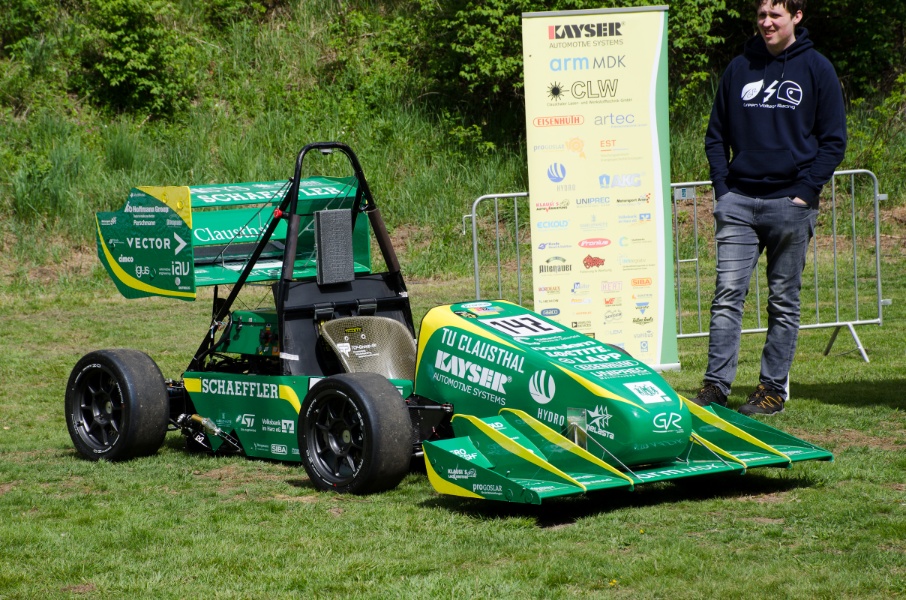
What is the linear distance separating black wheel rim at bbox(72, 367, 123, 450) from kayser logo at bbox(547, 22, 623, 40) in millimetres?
4060

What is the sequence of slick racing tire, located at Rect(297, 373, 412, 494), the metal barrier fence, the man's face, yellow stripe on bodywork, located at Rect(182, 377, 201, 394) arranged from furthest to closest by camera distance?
the metal barrier fence < yellow stripe on bodywork, located at Rect(182, 377, 201, 394) < the man's face < slick racing tire, located at Rect(297, 373, 412, 494)

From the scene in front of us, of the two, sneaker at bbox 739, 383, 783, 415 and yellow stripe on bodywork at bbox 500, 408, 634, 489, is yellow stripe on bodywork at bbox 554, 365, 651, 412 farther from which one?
sneaker at bbox 739, 383, 783, 415

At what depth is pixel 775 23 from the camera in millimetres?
7086

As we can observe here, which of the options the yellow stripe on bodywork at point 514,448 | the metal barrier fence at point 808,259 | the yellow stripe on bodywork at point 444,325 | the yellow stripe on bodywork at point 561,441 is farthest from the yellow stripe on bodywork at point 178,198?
the metal barrier fence at point 808,259

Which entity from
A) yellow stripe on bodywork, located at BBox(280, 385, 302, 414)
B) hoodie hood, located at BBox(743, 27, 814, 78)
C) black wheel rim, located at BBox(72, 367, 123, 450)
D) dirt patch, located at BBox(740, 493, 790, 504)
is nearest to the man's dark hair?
hoodie hood, located at BBox(743, 27, 814, 78)

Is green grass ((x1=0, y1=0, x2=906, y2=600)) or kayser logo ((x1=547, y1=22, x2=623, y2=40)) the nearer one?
green grass ((x1=0, y1=0, x2=906, y2=600))

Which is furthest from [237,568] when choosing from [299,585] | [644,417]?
[644,417]

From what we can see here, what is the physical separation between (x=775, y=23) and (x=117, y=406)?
184 inches

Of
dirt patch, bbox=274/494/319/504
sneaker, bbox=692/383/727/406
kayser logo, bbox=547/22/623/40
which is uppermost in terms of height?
kayser logo, bbox=547/22/623/40

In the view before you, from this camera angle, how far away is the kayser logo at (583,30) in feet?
28.5

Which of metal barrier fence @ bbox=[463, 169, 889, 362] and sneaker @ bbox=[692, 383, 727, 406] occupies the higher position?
metal barrier fence @ bbox=[463, 169, 889, 362]

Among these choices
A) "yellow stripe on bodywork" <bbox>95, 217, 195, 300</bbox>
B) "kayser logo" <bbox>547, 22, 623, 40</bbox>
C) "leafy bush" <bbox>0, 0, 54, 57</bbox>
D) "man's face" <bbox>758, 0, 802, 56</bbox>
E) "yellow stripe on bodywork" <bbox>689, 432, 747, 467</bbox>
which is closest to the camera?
"yellow stripe on bodywork" <bbox>689, 432, 747, 467</bbox>

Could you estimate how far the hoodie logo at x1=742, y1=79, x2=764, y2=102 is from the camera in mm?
7234

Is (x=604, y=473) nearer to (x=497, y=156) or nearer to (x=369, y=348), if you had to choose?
(x=369, y=348)
